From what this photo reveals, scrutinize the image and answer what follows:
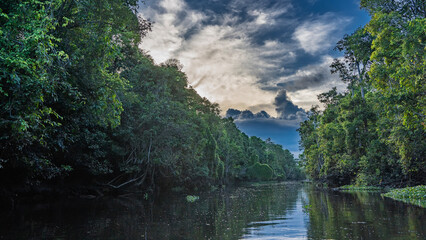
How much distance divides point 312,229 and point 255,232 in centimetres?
171

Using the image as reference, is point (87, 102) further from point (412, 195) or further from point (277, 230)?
point (412, 195)

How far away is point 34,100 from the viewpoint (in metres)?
7.76

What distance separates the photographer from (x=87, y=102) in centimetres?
1191

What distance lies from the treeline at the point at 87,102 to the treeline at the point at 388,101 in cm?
1440

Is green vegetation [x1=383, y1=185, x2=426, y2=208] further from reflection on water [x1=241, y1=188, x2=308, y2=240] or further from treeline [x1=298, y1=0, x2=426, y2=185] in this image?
reflection on water [x1=241, y1=188, x2=308, y2=240]

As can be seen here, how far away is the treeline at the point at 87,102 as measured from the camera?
7.94 meters

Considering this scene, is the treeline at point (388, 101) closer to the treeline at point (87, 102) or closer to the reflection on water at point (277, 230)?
the reflection on water at point (277, 230)

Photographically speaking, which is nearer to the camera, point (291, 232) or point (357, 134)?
point (291, 232)

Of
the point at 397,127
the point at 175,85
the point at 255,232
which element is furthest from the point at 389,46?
the point at 175,85

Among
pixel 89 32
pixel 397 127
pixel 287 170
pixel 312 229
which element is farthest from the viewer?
pixel 287 170

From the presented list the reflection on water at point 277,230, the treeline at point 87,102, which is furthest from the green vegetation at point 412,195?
the treeline at point 87,102

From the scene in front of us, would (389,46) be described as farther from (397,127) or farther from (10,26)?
(10,26)

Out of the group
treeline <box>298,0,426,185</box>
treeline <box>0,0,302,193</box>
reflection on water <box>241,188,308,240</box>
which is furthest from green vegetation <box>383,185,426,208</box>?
treeline <box>0,0,302,193</box>

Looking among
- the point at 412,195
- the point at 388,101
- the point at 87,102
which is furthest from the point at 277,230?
the point at 412,195
